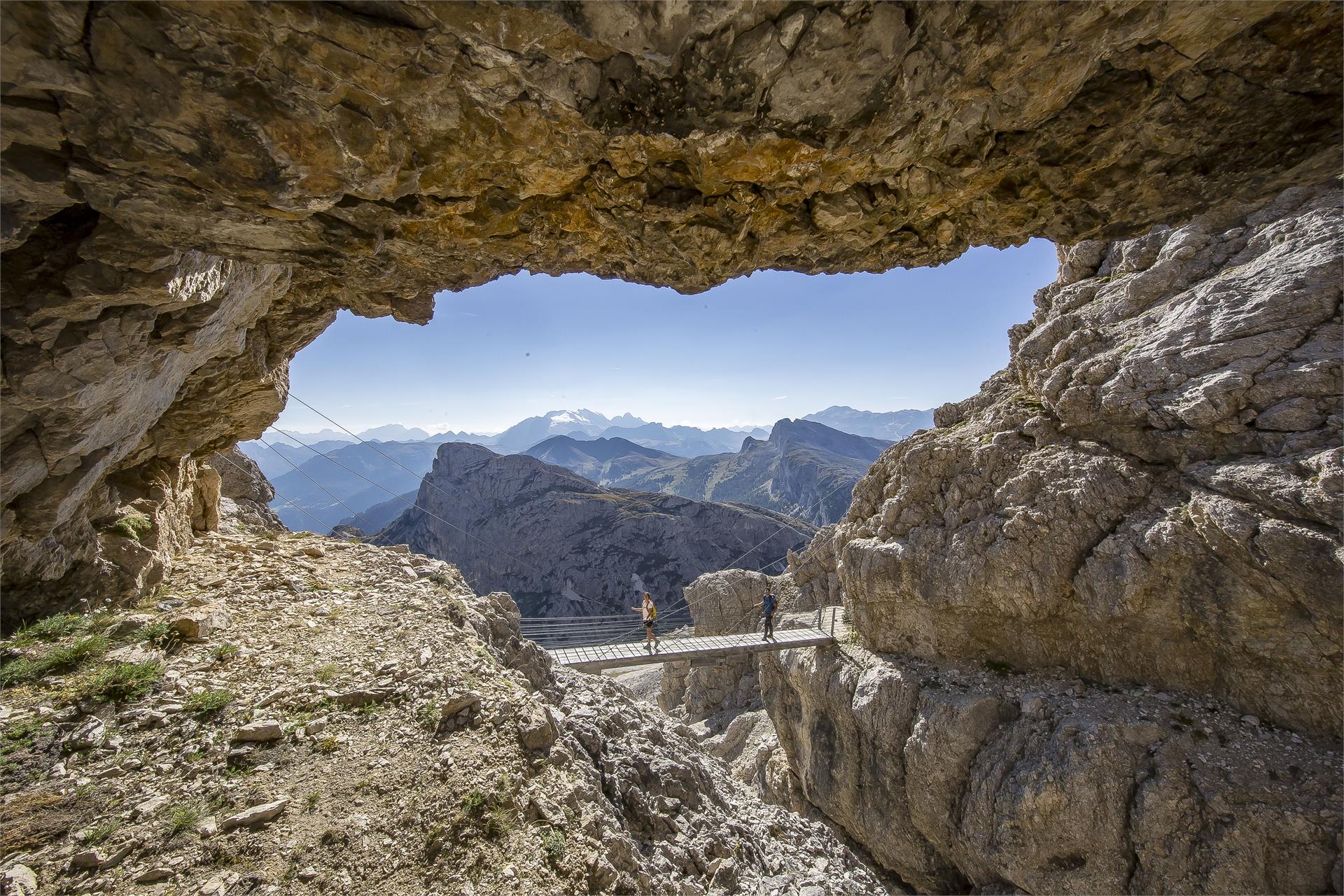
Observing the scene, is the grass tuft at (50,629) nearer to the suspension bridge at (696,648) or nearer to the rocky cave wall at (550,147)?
the rocky cave wall at (550,147)

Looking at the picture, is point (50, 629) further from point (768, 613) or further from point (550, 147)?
point (768, 613)

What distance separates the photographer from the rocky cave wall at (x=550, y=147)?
3.17 meters

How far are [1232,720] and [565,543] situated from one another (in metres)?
82.3

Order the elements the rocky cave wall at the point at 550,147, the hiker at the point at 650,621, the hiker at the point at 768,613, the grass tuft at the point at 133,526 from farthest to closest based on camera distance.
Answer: the hiker at the point at 768,613
the hiker at the point at 650,621
the grass tuft at the point at 133,526
the rocky cave wall at the point at 550,147

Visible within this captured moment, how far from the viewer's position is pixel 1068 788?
12.6 meters

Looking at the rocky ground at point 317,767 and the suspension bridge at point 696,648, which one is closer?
the rocky ground at point 317,767

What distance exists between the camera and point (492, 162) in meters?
4.43

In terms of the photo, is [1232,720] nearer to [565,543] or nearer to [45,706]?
[45,706]

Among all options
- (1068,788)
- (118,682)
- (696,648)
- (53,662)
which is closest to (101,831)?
(118,682)

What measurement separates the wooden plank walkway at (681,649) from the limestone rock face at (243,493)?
33.9 ft

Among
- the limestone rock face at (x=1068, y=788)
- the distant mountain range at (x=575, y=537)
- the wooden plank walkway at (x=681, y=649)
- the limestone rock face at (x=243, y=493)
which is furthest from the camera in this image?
the distant mountain range at (x=575, y=537)

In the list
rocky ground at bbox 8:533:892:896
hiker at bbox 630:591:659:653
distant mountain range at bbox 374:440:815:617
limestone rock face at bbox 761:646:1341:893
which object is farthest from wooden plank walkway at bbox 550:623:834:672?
distant mountain range at bbox 374:440:815:617

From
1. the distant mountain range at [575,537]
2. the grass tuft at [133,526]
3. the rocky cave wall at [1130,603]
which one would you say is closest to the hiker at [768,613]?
the rocky cave wall at [1130,603]

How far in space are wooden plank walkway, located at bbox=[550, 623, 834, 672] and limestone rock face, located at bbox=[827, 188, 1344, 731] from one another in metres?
2.95
